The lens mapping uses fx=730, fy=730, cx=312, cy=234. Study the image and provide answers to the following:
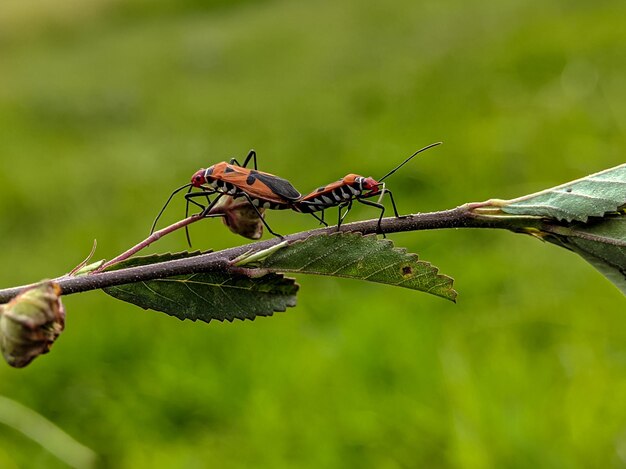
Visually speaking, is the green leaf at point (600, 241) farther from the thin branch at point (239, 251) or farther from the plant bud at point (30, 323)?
the plant bud at point (30, 323)

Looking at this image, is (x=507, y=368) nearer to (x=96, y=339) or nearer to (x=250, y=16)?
(x=96, y=339)

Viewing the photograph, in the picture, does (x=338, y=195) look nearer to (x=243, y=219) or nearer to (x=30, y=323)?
(x=243, y=219)

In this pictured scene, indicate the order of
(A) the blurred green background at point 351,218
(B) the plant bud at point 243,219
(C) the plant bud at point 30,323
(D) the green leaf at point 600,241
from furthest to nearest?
1. (A) the blurred green background at point 351,218
2. (B) the plant bud at point 243,219
3. (D) the green leaf at point 600,241
4. (C) the plant bud at point 30,323

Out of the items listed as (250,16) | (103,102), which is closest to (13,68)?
(103,102)

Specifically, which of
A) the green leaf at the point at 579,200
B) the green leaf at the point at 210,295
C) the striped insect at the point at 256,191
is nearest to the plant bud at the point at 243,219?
the striped insect at the point at 256,191

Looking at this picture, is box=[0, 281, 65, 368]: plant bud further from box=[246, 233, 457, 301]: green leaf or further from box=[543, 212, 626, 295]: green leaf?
box=[543, 212, 626, 295]: green leaf
